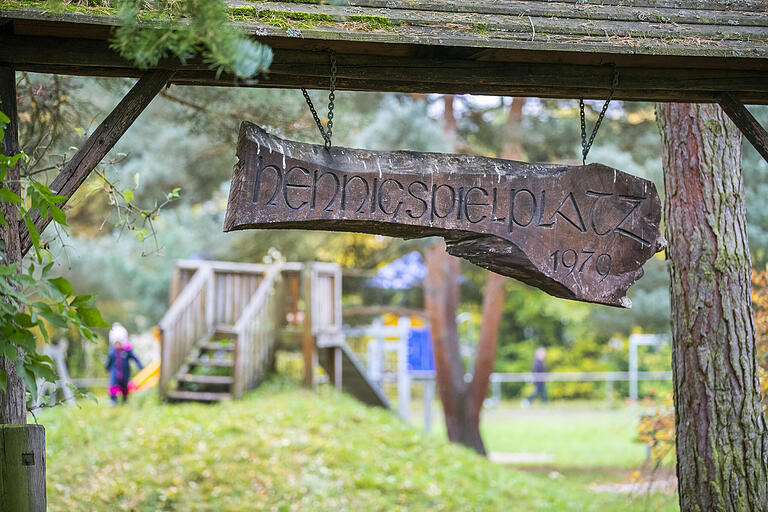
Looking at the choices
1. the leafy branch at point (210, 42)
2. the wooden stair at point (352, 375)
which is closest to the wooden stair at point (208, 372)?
the wooden stair at point (352, 375)

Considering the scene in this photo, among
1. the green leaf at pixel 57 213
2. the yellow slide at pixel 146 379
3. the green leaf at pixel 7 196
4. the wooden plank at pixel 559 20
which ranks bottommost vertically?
the yellow slide at pixel 146 379

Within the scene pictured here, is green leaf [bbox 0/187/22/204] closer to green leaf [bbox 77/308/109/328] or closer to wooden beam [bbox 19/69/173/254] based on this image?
green leaf [bbox 77/308/109/328]

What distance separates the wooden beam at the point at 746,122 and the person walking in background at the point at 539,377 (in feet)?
55.4

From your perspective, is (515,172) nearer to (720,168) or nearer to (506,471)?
(720,168)

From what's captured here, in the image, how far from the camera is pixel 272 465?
787 centimetres

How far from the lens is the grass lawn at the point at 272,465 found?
715cm

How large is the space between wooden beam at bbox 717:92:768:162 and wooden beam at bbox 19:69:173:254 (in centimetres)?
246

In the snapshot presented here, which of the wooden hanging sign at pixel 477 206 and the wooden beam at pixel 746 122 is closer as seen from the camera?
the wooden hanging sign at pixel 477 206

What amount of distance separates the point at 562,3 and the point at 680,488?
9.50 feet

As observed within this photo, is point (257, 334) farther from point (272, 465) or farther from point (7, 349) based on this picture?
point (7, 349)

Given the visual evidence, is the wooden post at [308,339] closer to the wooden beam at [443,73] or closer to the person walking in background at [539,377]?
the wooden beam at [443,73]

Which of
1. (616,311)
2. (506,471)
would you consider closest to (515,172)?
(506,471)

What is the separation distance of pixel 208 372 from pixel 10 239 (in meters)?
7.90

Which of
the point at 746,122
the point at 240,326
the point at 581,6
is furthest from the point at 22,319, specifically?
the point at 240,326
